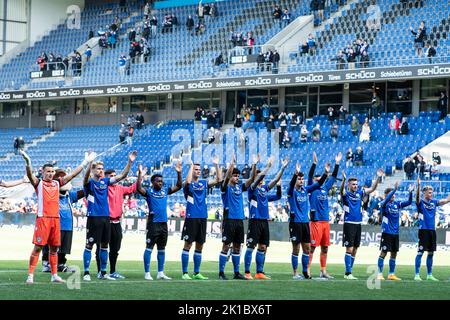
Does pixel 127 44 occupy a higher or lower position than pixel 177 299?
higher

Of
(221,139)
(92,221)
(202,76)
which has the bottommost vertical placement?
(92,221)

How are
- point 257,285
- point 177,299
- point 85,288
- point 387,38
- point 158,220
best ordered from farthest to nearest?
1. point 387,38
2. point 158,220
3. point 257,285
4. point 85,288
5. point 177,299

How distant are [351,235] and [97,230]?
602cm

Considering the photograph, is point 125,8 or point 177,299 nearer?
point 177,299

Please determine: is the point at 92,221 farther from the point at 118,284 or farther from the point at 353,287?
the point at 353,287

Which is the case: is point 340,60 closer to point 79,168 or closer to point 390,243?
point 390,243

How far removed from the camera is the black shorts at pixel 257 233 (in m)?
20.5

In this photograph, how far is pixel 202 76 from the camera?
52.4m

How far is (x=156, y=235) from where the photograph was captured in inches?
772

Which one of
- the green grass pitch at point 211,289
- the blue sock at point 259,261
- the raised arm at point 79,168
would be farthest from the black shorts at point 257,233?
the raised arm at point 79,168

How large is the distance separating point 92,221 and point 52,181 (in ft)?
5.92

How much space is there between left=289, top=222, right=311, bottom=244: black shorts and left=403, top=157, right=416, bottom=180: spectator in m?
20.5

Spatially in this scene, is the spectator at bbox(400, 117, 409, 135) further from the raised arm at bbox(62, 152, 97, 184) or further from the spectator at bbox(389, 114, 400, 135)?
the raised arm at bbox(62, 152, 97, 184)

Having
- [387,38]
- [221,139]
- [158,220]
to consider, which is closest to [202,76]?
[221,139]
